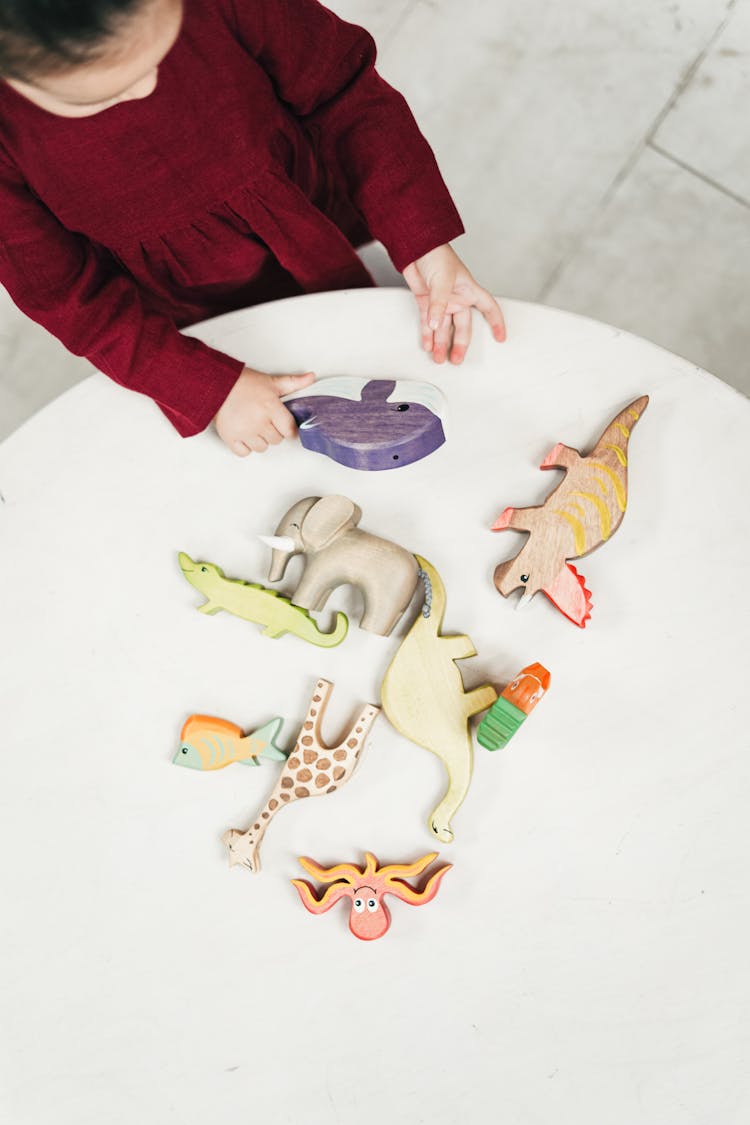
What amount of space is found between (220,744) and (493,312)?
0.34 metres

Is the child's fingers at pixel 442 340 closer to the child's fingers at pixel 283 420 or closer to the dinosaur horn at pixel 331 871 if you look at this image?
the child's fingers at pixel 283 420

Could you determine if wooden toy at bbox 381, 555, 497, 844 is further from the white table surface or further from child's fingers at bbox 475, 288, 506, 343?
child's fingers at bbox 475, 288, 506, 343

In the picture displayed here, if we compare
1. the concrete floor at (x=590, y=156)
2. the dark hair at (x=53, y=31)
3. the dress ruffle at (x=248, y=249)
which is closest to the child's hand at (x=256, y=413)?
the dress ruffle at (x=248, y=249)

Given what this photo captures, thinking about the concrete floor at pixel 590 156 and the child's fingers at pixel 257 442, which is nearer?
the child's fingers at pixel 257 442

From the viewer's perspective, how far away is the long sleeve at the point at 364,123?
1.96 feet

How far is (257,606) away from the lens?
57cm

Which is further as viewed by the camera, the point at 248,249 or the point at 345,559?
the point at 248,249

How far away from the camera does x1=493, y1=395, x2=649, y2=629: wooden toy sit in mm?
550

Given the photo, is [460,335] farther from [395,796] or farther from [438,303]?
[395,796]

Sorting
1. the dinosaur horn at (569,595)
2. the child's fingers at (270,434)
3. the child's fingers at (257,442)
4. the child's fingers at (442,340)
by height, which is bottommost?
the child's fingers at (257,442)

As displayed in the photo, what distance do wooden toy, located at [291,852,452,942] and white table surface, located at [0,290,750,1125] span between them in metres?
0.01

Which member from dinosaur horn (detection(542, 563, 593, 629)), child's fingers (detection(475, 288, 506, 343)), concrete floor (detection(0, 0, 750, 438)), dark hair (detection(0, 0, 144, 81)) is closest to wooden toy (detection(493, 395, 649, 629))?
dinosaur horn (detection(542, 563, 593, 629))

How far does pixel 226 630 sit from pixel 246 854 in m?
0.15

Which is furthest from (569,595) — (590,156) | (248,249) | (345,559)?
(590,156)
